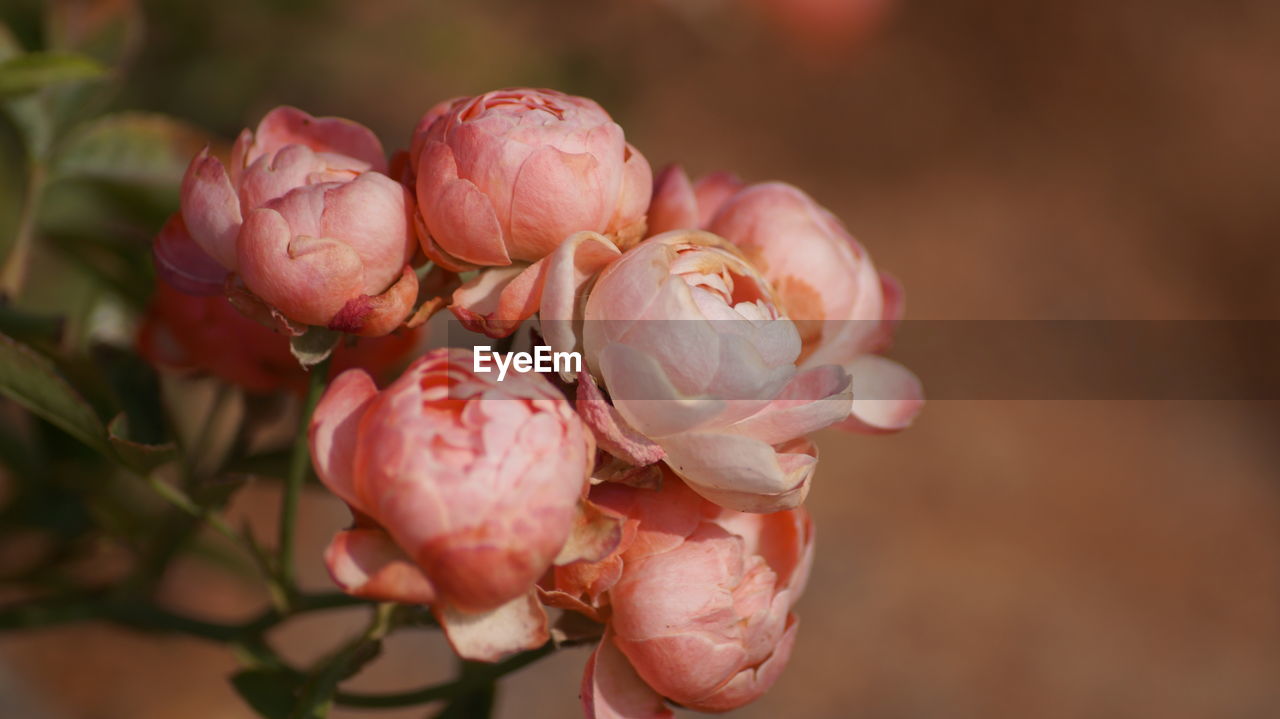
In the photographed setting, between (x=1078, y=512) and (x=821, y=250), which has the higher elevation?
(x=821, y=250)

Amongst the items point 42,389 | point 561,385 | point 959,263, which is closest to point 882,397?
point 561,385

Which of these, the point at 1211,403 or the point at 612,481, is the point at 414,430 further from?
the point at 1211,403

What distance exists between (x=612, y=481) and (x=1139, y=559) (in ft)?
7.31

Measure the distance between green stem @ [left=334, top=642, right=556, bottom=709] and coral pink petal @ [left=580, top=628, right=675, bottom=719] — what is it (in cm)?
4

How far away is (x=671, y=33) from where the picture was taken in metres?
3.45

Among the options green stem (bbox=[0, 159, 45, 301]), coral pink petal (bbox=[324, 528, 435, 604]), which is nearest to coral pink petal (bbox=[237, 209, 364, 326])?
coral pink petal (bbox=[324, 528, 435, 604])

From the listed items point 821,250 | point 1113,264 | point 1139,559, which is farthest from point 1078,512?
point 821,250

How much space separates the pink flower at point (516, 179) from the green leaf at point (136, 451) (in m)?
0.19

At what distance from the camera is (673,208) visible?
51 cm

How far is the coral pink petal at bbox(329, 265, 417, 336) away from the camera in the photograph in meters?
0.45

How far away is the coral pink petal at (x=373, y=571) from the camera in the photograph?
38 cm

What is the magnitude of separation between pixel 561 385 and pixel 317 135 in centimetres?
17

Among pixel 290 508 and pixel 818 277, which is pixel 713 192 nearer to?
pixel 818 277

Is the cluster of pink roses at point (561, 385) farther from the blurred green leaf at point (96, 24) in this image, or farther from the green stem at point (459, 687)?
the blurred green leaf at point (96, 24)
